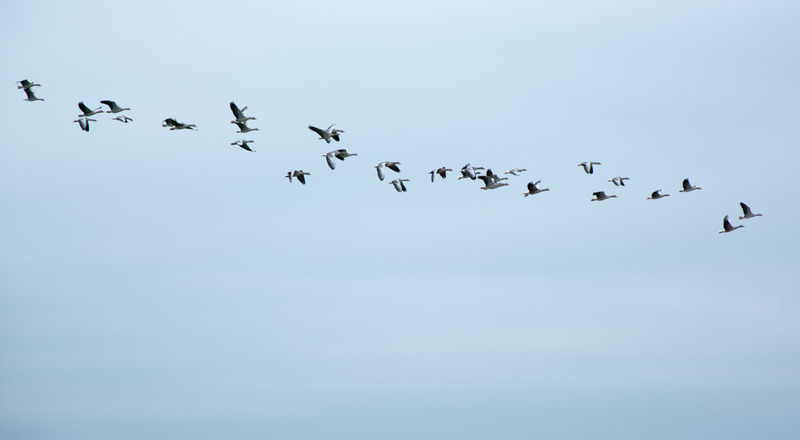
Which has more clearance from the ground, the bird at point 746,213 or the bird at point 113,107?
the bird at point 113,107

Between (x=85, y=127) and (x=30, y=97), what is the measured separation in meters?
3.97

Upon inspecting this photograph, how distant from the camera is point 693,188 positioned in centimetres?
7156

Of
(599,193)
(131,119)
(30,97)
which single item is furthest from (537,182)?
(30,97)

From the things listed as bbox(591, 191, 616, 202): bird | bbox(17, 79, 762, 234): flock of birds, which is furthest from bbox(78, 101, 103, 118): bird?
bbox(591, 191, 616, 202): bird

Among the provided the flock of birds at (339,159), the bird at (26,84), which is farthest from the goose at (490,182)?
the bird at (26,84)

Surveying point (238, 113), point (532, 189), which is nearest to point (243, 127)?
point (238, 113)

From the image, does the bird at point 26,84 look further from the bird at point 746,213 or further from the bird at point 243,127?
the bird at point 746,213

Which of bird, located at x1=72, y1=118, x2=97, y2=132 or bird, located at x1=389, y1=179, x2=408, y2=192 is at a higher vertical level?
bird, located at x1=72, y1=118, x2=97, y2=132

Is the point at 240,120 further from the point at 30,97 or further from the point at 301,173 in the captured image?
the point at 30,97

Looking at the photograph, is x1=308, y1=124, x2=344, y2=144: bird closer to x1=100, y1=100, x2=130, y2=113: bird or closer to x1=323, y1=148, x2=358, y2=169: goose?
x1=323, y1=148, x2=358, y2=169: goose

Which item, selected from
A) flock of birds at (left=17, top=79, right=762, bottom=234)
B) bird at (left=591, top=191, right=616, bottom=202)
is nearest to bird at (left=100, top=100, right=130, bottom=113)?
flock of birds at (left=17, top=79, right=762, bottom=234)

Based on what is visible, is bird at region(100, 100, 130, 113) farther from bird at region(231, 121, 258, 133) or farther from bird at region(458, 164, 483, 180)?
bird at region(458, 164, 483, 180)

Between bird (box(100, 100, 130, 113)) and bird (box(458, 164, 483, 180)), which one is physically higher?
bird (box(100, 100, 130, 113))

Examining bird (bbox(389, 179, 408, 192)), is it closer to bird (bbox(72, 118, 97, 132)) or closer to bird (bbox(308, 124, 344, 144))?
bird (bbox(308, 124, 344, 144))
